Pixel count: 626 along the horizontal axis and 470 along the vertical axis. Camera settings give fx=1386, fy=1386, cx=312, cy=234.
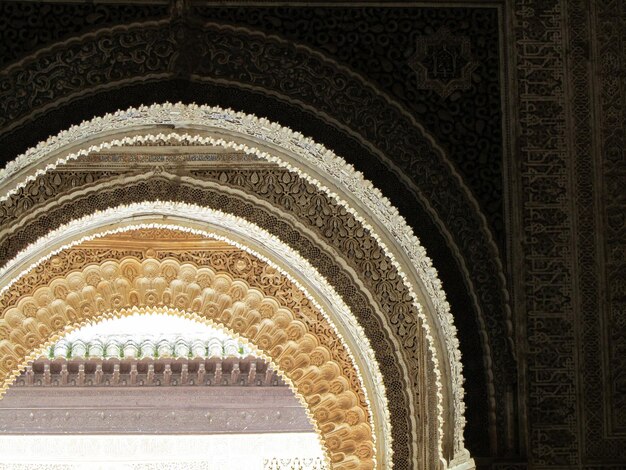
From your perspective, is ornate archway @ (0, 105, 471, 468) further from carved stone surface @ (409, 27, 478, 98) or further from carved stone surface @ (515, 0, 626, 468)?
carved stone surface @ (515, 0, 626, 468)

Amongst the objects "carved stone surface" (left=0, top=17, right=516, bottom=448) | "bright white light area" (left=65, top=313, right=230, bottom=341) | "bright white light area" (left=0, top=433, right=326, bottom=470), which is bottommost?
"bright white light area" (left=0, top=433, right=326, bottom=470)

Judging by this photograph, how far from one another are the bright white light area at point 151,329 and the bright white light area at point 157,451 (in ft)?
2.99

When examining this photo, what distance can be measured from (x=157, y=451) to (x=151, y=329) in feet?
3.61

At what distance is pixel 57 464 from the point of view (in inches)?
483

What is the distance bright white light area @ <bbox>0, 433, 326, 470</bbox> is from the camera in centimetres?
1230

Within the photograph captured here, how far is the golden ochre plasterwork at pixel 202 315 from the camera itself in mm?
8633

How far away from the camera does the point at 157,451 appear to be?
12336 mm

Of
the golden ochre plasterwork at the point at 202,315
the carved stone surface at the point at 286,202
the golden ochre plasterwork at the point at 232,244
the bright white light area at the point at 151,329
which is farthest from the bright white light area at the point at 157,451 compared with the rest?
the carved stone surface at the point at 286,202

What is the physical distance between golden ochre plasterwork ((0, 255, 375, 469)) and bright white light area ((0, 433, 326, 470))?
3.68 meters

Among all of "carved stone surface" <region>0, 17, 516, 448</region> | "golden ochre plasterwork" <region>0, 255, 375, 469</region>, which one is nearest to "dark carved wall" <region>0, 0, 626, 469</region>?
"carved stone surface" <region>0, 17, 516, 448</region>

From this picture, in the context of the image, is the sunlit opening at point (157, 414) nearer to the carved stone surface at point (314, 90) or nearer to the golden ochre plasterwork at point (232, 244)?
the golden ochre plasterwork at point (232, 244)

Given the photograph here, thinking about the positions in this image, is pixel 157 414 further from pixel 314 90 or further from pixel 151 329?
pixel 314 90

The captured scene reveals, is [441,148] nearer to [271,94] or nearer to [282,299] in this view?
[271,94]

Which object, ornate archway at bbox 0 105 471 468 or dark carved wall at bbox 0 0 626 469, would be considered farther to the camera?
ornate archway at bbox 0 105 471 468
